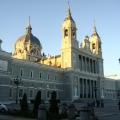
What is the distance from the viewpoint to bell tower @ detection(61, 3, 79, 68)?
60.1m

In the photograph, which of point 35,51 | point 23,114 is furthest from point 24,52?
point 23,114

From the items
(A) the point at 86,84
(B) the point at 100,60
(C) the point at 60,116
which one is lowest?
(C) the point at 60,116

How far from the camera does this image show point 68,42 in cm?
6119

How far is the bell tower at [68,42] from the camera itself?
60.1m

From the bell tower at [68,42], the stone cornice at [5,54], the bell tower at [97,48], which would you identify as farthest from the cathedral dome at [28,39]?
the stone cornice at [5,54]

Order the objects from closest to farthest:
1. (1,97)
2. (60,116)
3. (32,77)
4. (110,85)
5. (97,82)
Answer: (60,116) → (1,97) → (32,77) → (97,82) → (110,85)

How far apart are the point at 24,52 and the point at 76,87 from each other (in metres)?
27.5

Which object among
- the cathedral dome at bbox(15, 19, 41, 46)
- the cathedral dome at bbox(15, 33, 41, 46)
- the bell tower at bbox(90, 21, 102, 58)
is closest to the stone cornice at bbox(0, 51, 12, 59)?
the cathedral dome at bbox(15, 19, 41, 46)

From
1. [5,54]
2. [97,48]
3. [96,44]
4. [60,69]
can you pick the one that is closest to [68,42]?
[60,69]

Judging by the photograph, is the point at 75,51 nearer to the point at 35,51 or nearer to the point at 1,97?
the point at 35,51

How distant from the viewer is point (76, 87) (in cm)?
5969

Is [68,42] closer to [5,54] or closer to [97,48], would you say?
[97,48]

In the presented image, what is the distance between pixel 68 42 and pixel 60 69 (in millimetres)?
9229

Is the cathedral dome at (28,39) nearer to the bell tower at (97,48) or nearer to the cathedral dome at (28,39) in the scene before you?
the cathedral dome at (28,39)
